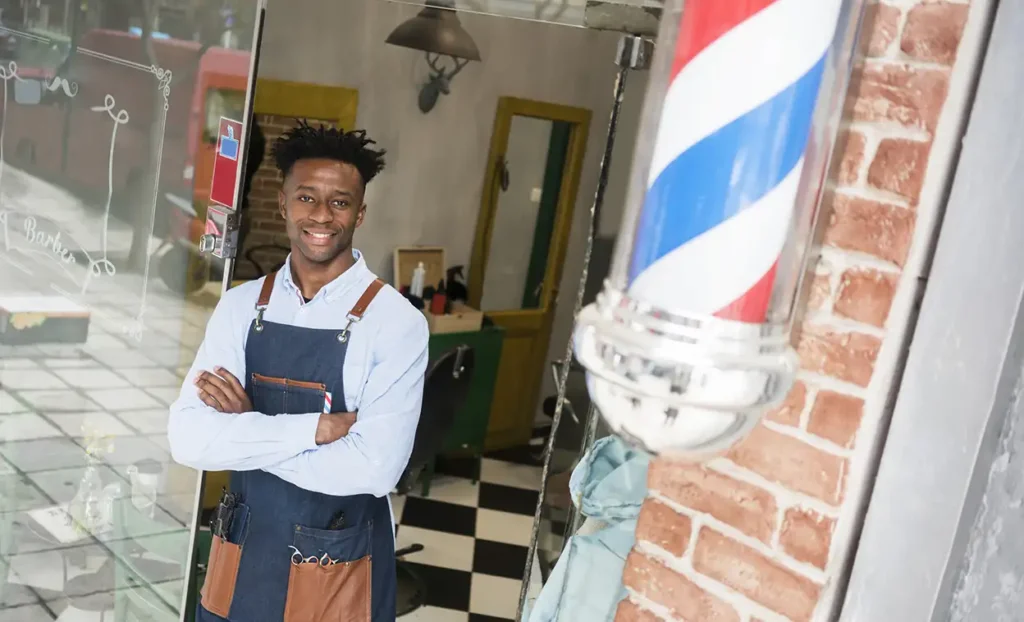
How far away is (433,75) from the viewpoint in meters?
4.73

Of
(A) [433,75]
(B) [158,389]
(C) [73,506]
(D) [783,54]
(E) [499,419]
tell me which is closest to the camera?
(D) [783,54]

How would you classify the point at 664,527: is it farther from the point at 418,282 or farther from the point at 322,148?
the point at 418,282

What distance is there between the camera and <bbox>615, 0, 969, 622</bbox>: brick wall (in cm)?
113

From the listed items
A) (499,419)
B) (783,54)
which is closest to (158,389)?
(783,54)

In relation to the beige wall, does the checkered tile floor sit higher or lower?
lower

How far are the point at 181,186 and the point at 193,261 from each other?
0.63 feet

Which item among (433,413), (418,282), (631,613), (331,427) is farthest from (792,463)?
(418,282)

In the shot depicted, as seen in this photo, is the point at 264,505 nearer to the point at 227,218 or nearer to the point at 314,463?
the point at 314,463

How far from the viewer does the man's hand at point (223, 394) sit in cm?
204

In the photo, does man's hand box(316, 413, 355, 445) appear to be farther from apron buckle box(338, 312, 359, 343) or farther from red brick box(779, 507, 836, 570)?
red brick box(779, 507, 836, 570)

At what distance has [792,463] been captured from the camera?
122cm

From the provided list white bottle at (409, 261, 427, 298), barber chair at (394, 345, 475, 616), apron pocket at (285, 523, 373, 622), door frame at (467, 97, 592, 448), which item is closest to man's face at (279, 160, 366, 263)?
apron pocket at (285, 523, 373, 622)

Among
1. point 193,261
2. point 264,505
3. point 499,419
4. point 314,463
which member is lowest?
point 499,419

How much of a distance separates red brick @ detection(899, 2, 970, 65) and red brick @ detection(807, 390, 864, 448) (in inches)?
17.6
